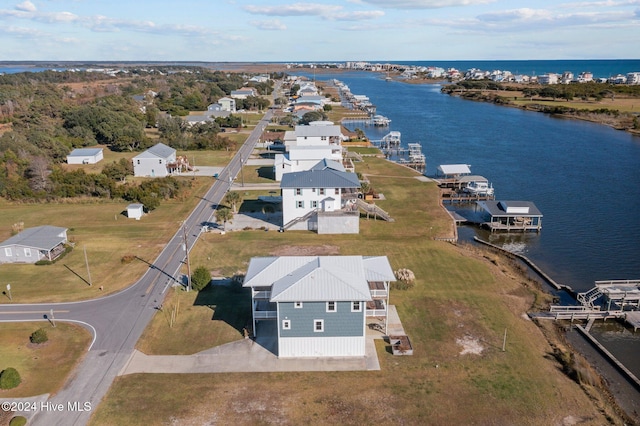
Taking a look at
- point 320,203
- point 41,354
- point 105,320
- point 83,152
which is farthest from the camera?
point 83,152

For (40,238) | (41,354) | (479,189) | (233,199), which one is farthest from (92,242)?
(479,189)

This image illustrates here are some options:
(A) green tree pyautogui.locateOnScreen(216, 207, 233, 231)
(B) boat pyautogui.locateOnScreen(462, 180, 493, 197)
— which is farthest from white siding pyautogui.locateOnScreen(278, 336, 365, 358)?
(B) boat pyautogui.locateOnScreen(462, 180, 493, 197)

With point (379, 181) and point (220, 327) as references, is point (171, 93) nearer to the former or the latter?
point (379, 181)

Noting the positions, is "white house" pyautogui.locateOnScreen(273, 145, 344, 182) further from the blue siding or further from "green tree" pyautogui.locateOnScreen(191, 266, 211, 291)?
the blue siding

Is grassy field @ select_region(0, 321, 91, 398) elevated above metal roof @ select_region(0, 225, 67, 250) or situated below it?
below

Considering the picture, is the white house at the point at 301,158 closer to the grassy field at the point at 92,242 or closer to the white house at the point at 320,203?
the grassy field at the point at 92,242

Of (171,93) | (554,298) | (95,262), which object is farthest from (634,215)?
(171,93)

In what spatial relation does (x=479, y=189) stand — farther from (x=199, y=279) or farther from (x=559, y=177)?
(x=199, y=279)
